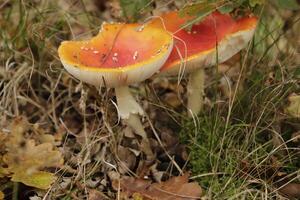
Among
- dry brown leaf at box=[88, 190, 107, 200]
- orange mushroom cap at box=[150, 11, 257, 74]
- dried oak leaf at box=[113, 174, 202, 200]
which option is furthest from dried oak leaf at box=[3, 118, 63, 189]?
orange mushroom cap at box=[150, 11, 257, 74]

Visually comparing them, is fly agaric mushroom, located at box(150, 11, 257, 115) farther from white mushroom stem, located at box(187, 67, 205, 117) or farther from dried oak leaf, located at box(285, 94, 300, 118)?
dried oak leaf, located at box(285, 94, 300, 118)

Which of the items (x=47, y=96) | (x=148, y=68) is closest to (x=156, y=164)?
(x=148, y=68)

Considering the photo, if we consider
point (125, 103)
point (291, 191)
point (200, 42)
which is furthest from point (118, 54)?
point (291, 191)

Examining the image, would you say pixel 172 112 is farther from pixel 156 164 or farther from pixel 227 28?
pixel 227 28

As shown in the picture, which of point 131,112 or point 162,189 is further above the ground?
point 131,112

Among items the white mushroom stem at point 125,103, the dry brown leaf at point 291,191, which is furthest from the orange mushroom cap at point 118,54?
the dry brown leaf at point 291,191

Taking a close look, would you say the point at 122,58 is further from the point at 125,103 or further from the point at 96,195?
the point at 96,195
